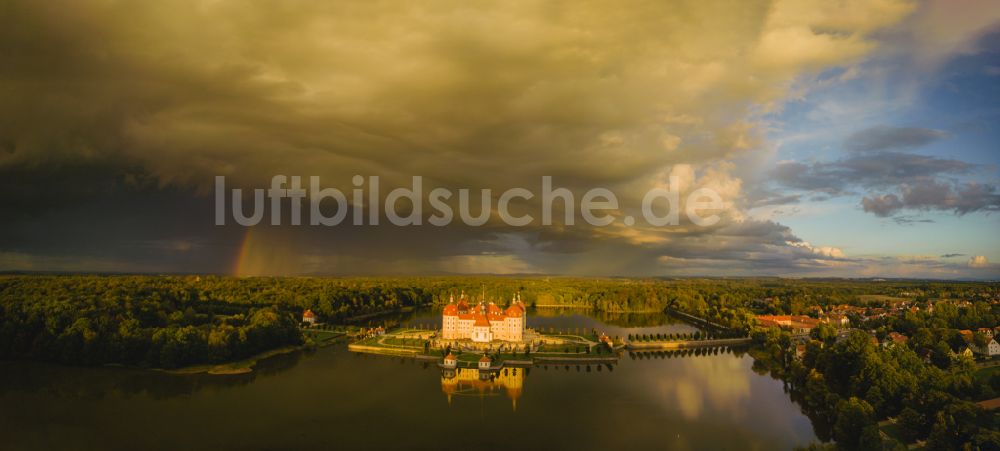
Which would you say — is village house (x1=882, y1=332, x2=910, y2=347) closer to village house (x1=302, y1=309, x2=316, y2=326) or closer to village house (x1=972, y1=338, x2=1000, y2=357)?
village house (x1=972, y1=338, x2=1000, y2=357)

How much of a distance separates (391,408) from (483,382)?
860cm

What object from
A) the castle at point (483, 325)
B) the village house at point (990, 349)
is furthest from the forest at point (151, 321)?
the castle at point (483, 325)

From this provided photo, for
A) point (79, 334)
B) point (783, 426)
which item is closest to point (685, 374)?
point (783, 426)

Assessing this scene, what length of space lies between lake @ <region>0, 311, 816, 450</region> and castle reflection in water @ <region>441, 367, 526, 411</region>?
14 cm

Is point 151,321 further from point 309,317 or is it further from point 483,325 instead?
point 483,325

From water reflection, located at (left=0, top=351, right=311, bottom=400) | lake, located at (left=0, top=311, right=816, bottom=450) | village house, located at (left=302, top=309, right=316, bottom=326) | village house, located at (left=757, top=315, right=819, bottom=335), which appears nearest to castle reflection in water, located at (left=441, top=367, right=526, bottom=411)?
lake, located at (left=0, top=311, right=816, bottom=450)

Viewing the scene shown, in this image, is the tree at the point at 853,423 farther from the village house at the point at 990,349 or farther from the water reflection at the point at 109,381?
the water reflection at the point at 109,381

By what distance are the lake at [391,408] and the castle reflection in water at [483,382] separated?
0.46 ft

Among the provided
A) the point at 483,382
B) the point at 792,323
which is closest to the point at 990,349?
→ the point at 792,323

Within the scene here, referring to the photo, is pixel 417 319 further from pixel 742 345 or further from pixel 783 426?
pixel 783 426

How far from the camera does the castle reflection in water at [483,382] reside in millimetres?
35209

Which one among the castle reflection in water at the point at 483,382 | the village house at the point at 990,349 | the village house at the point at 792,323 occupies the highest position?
the village house at the point at 990,349

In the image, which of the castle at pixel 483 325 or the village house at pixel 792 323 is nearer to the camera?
the castle at pixel 483 325

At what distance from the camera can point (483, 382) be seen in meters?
38.2
